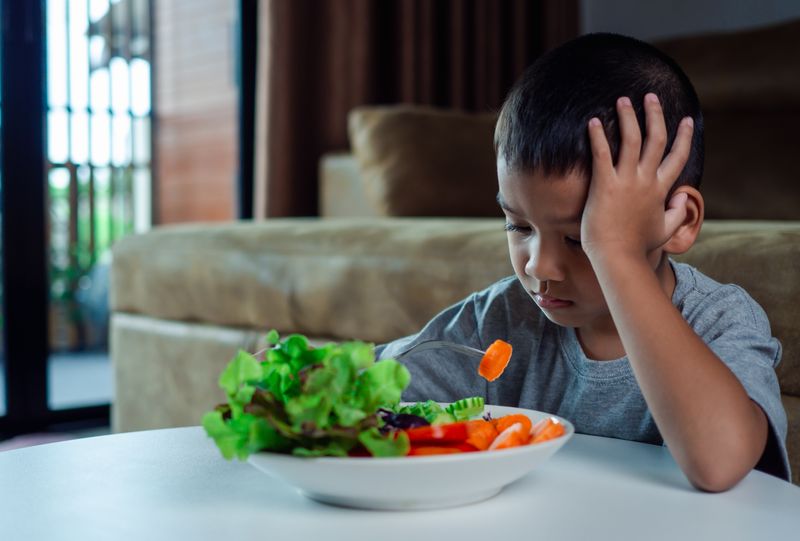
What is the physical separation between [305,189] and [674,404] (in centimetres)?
221

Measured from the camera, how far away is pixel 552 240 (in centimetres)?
82

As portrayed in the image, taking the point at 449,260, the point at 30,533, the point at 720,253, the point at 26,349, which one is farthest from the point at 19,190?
the point at 30,533

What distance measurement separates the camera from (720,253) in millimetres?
1270

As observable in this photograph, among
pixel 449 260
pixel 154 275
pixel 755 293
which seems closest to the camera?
pixel 755 293

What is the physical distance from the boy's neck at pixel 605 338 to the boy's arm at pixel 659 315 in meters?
0.10

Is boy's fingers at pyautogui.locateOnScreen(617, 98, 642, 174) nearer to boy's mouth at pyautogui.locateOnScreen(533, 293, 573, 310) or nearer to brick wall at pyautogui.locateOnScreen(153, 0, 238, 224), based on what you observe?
boy's mouth at pyautogui.locateOnScreen(533, 293, 573, 310)

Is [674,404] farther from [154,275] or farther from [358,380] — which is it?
[154,275]

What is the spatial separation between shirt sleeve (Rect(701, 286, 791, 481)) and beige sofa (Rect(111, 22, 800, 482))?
1.29 feet

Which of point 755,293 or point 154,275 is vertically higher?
point 755,293

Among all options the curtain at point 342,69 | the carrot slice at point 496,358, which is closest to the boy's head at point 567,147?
the carrot slice at point 496,358

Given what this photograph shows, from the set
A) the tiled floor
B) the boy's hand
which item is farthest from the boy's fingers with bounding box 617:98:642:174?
the tiled floor

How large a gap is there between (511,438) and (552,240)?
25 centimetres

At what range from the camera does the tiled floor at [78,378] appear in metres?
3.45

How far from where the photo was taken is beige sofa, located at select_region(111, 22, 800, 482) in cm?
167
